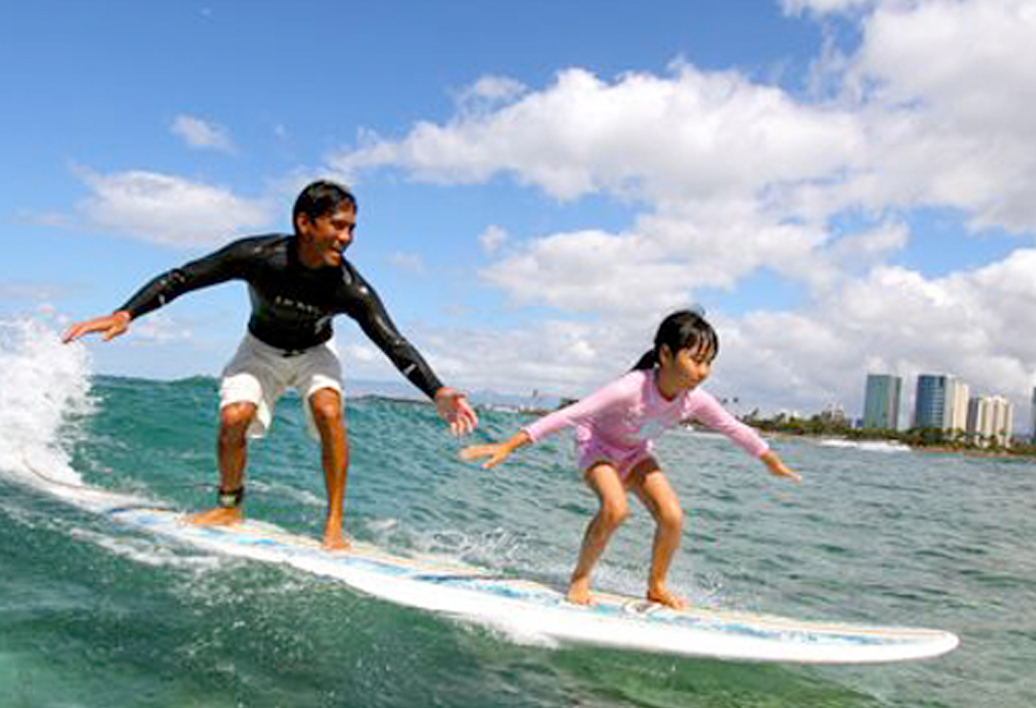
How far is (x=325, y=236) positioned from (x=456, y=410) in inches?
53.1

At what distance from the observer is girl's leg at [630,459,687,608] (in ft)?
18.4

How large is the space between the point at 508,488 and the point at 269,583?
822 centimetres

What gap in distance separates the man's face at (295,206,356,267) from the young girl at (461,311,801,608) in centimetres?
159

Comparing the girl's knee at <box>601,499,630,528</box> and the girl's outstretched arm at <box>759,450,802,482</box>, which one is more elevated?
the girl's outstretched arm at <box>759,450,802,482</box>

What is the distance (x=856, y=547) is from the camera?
10.8 m

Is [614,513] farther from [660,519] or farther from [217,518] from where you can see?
[217,518]

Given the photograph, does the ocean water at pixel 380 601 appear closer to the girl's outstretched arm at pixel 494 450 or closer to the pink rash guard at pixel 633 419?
the girl's outstretched arm at pixel 494 450

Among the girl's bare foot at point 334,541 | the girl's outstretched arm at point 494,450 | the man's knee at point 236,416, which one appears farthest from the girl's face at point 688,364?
the man's knee at point 236,416

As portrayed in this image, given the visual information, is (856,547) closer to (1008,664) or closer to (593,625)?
(1008,664)

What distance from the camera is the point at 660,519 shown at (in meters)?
5.62

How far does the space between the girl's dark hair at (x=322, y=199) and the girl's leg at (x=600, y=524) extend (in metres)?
2.26

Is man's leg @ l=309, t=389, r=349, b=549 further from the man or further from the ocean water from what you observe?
the ocean water

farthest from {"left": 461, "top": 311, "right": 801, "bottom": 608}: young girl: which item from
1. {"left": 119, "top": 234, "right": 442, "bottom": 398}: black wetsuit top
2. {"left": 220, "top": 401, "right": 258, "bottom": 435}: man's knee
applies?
{"left": 220, "top": 401, "right": 258, "bottom": 435}: man's knee

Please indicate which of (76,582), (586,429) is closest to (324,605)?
(76,582)
